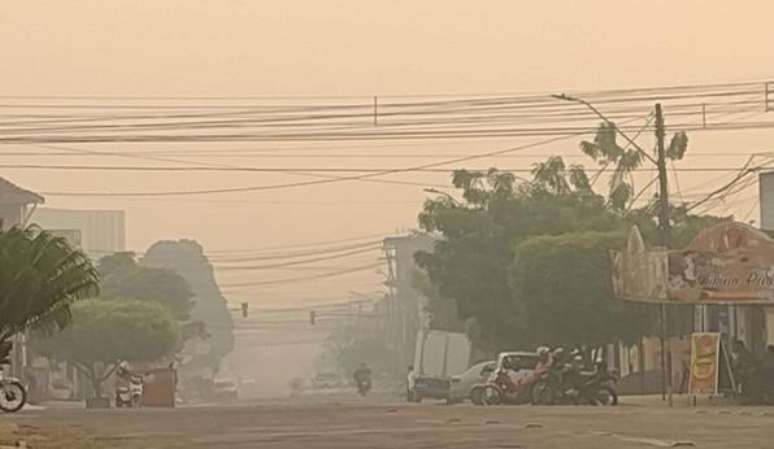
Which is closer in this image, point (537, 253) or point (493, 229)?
point (537, 253)

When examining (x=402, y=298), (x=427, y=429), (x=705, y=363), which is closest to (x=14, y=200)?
(x=705, y=363)

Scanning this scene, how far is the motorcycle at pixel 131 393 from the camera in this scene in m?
69.5

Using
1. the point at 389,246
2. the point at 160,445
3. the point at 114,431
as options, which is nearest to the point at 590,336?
the point at 114,431

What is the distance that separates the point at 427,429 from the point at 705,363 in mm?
19594

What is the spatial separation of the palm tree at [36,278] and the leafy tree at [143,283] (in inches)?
2885

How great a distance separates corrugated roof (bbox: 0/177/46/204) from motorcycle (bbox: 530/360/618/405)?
146ft

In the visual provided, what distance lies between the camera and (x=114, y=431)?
34.4 m

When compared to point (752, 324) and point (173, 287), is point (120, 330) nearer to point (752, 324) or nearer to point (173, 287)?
point (173, 287)

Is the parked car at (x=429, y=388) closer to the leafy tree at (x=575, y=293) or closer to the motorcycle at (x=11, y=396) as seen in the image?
the leafy tree at (x=575, y=293)

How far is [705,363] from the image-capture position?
166ft

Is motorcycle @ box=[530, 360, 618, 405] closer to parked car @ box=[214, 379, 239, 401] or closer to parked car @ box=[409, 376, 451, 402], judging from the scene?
parked car @ box=[409, 376, 451, 402]

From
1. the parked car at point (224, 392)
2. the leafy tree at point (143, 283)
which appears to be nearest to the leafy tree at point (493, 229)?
the leafy tree at point (143, 283)

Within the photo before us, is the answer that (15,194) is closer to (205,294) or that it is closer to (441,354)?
(441,354)

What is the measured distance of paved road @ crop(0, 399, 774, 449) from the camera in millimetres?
27844
